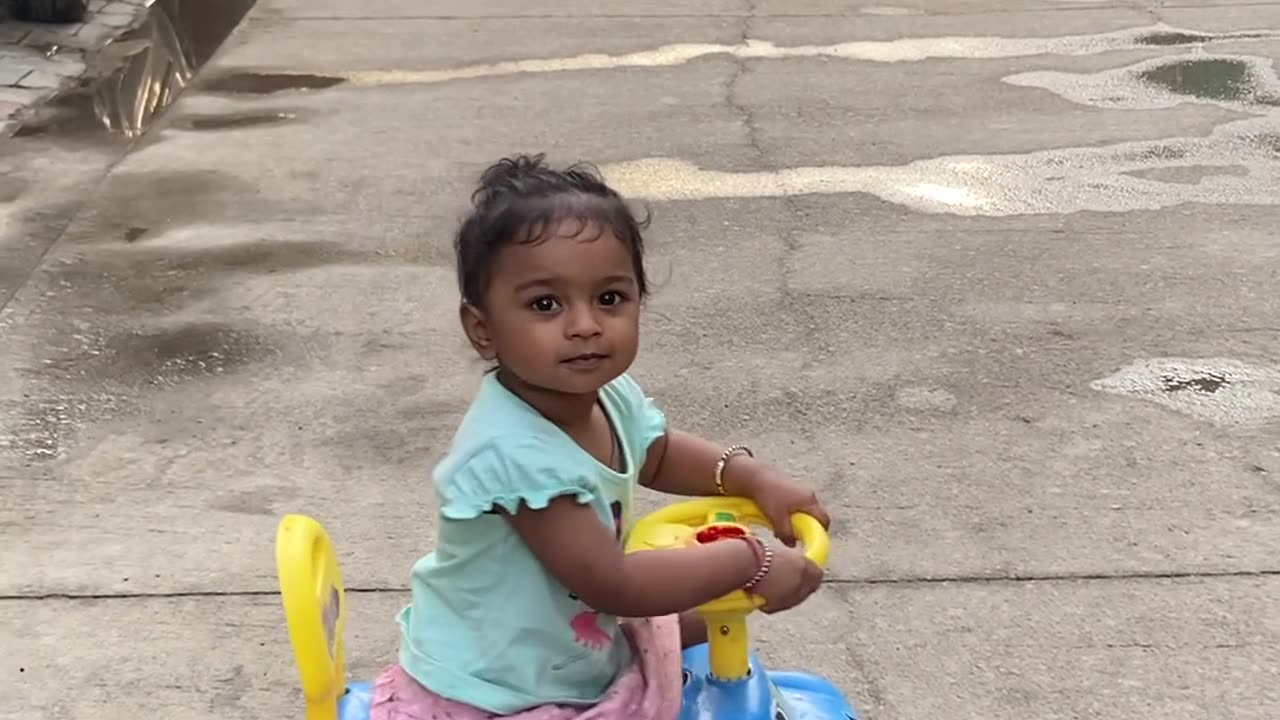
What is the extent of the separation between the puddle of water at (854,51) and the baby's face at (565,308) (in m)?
4.99

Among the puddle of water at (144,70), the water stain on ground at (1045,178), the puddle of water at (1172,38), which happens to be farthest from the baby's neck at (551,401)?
the puddle of water at (1172,38)

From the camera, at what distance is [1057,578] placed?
298cm

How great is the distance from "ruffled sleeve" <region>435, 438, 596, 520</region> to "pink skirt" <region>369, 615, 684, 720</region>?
27 centimetres

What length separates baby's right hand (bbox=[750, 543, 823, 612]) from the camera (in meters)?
1.84

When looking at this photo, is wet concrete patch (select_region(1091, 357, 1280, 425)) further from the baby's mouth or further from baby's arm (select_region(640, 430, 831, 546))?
the baby's mouth

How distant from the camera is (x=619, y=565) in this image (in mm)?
1806

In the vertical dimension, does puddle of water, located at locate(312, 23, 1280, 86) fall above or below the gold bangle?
below

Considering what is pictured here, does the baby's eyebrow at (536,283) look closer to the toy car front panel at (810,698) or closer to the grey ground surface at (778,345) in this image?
the toy car front panel at (810,698)

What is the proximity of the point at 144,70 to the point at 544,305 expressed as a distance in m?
5.67

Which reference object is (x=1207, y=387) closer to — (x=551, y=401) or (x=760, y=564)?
(x=760, y=564)

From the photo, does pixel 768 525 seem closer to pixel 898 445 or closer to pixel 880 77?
pixel 898 445

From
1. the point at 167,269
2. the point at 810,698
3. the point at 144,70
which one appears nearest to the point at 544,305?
the point at 810,698

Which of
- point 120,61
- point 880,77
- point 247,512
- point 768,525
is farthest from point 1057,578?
point 120,61

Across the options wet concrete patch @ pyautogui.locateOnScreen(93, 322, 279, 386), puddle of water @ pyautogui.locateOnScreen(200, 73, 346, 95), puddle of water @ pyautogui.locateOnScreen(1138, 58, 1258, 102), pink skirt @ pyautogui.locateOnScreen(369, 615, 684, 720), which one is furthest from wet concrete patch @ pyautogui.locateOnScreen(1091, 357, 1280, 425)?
puddle of water @ pyautogui.locateOnScreen(200, 73, 346, 95)
